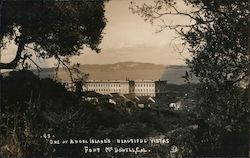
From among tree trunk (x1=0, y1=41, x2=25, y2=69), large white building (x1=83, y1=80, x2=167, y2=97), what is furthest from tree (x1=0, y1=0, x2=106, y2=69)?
large white building (x1=83, y1=80, x2=167, y2=97)

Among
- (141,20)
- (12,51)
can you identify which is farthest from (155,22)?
(12,51)

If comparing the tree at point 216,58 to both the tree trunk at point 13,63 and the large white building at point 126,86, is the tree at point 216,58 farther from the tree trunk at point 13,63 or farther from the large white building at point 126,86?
the tree trunk at point 13,63

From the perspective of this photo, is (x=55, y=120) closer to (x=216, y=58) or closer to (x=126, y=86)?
(x=126, y=86)

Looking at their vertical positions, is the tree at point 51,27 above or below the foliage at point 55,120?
above

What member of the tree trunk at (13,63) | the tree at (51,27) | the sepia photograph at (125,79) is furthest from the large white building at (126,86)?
the tree trunk at (13,63)

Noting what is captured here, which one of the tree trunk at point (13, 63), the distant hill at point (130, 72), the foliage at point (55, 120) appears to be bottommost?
the foliage at point (55, 120)

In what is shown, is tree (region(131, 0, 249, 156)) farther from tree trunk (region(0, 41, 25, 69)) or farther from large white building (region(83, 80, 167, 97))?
tree trunk (region(0, 41, 25, 69))
